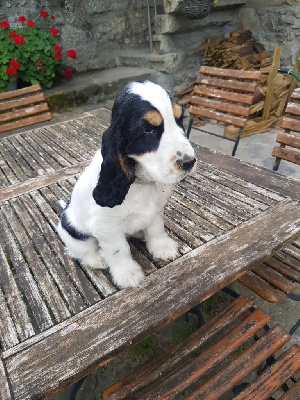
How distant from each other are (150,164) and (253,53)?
5.00m

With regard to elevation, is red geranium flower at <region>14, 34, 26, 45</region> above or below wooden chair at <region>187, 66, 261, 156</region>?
above

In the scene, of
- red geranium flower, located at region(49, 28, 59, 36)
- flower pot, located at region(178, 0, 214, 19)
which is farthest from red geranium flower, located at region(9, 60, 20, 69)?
flower pot, located at region(178, 0, 214, 19)

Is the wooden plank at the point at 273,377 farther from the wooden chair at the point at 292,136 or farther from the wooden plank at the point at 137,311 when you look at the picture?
the wooden chair at the point at 292,136

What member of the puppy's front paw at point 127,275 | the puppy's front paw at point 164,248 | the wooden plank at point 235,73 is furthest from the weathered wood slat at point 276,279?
the wooden plank at point 235,73

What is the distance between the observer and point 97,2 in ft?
17.0

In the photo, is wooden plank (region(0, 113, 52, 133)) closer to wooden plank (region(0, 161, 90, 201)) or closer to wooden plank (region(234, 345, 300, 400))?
wooden plank (region(0, 161, 90, 201))

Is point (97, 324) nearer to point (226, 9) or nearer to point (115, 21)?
point (115, 21)

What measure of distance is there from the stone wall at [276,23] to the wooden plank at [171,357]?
15.6 ft

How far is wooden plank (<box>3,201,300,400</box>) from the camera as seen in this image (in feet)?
3.46

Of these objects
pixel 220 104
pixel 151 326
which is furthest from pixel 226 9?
pixel 151 326

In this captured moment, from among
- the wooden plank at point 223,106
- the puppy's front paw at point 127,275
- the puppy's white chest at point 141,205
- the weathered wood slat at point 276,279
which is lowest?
the weathered wood slat at point 276,279

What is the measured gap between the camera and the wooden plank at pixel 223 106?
267cm

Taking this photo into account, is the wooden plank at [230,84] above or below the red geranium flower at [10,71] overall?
above

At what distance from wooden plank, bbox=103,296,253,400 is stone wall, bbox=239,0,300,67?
4.75 metres
